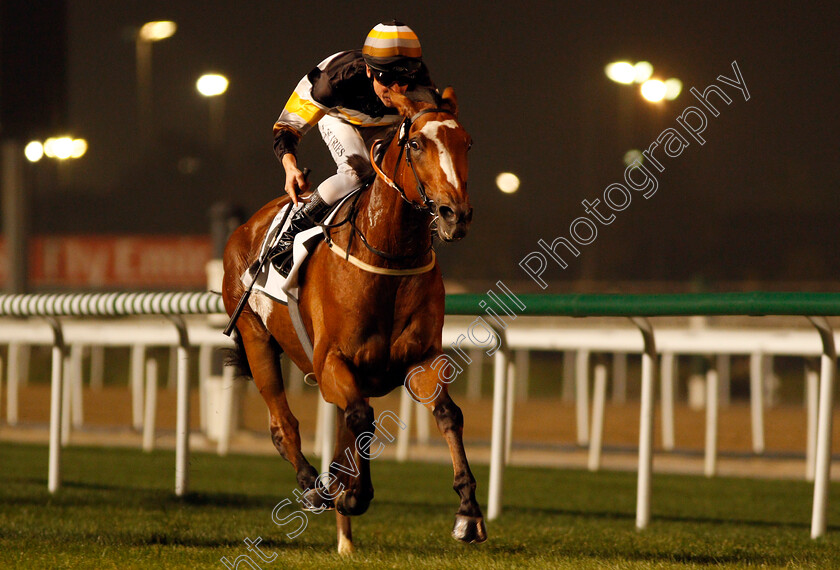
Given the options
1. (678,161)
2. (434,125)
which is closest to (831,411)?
(434,125)

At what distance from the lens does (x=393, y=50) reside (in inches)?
140

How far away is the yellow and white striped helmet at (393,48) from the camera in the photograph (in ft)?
11.6

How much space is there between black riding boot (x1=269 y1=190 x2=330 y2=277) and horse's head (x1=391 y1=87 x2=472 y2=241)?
0.59 metres

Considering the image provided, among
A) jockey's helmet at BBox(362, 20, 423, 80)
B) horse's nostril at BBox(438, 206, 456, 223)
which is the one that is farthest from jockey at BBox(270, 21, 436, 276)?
horse's nostril at BBox(438, 206, 456, 223)

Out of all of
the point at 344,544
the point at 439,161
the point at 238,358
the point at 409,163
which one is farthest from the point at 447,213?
the point at 238,358

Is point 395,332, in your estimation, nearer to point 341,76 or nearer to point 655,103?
point 341,76

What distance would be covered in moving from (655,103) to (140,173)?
25.0m

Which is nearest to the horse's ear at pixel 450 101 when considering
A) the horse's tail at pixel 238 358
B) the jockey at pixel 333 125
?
the jockey at pixel 333 125

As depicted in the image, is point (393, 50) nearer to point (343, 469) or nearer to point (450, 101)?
point (450, 101)

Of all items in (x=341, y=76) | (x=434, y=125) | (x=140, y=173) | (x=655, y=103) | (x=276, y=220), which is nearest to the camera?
(x=434, y=125)

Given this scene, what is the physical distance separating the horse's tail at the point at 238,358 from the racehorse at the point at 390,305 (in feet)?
3.09

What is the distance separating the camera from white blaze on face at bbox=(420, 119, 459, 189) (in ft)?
10.1

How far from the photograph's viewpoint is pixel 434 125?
10.5 ft

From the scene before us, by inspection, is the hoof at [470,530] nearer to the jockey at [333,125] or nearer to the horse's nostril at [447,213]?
the horse's nostril at [447,213]
